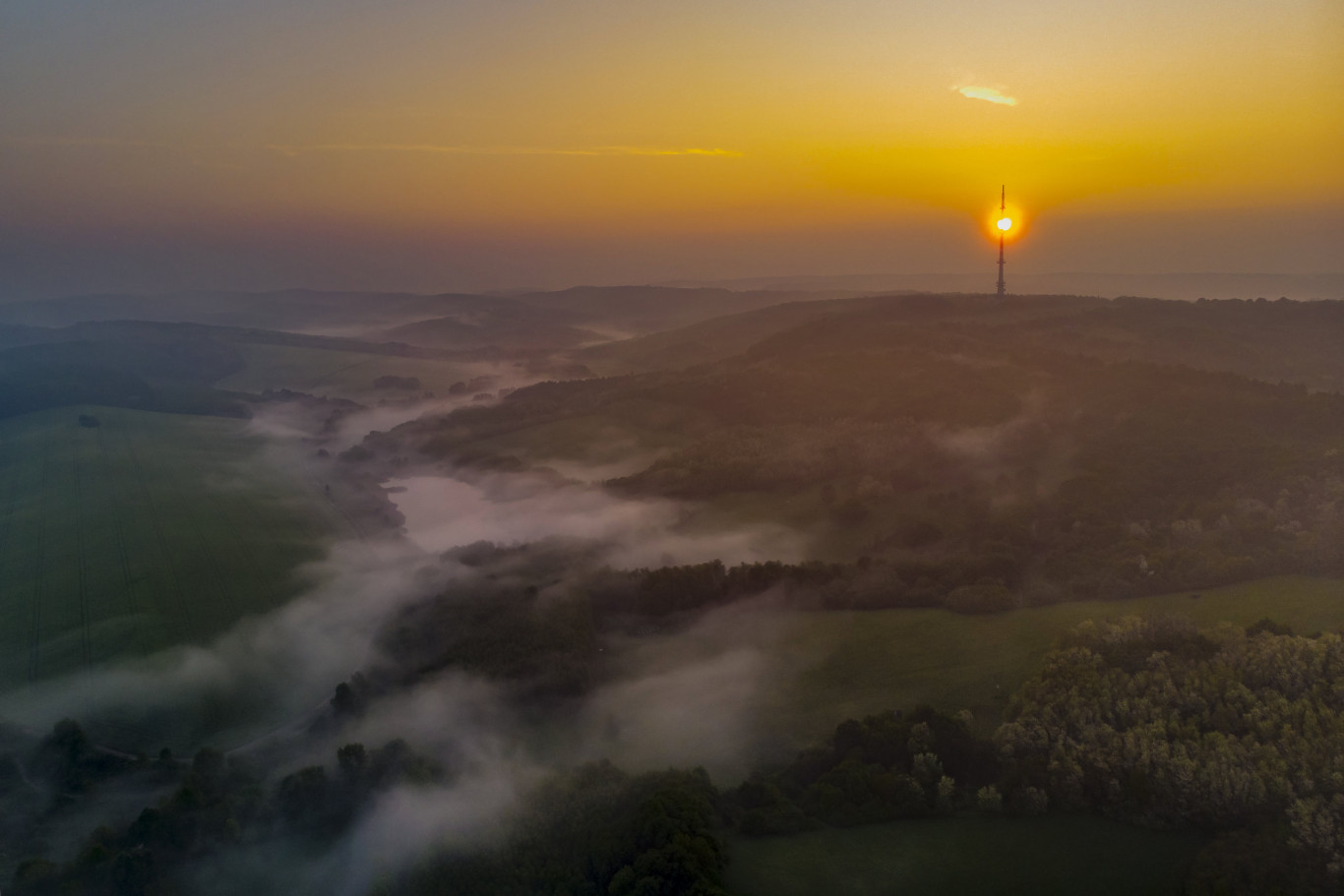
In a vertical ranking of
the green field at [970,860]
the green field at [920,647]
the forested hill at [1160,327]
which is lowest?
the green field at [970,860]

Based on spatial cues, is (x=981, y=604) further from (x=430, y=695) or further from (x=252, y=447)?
(x=252, y=447)

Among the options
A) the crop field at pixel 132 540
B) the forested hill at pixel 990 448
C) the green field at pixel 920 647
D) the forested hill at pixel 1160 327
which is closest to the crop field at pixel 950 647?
the green field at pixel 920 647

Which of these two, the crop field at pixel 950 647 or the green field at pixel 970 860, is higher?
the crop field at pixel 950 647

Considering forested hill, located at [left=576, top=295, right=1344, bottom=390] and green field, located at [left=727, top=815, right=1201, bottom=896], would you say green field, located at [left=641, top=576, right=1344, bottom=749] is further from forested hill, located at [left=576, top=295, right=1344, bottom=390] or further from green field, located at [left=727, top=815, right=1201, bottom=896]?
forested hill, located at [left=576, top=295, right=1344, bottom=390]

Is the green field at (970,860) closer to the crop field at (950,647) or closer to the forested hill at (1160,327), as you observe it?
the crop field at (950,647)

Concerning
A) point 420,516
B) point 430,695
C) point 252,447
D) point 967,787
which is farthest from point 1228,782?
point 252,447

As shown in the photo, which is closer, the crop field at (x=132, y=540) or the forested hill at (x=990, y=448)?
the forested hill at (x=990, y=448)

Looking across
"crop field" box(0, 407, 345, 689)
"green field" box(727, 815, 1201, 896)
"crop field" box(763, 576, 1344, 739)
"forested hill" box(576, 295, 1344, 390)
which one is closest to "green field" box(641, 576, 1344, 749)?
"crop field" box(763, 576, 1344, 739)
